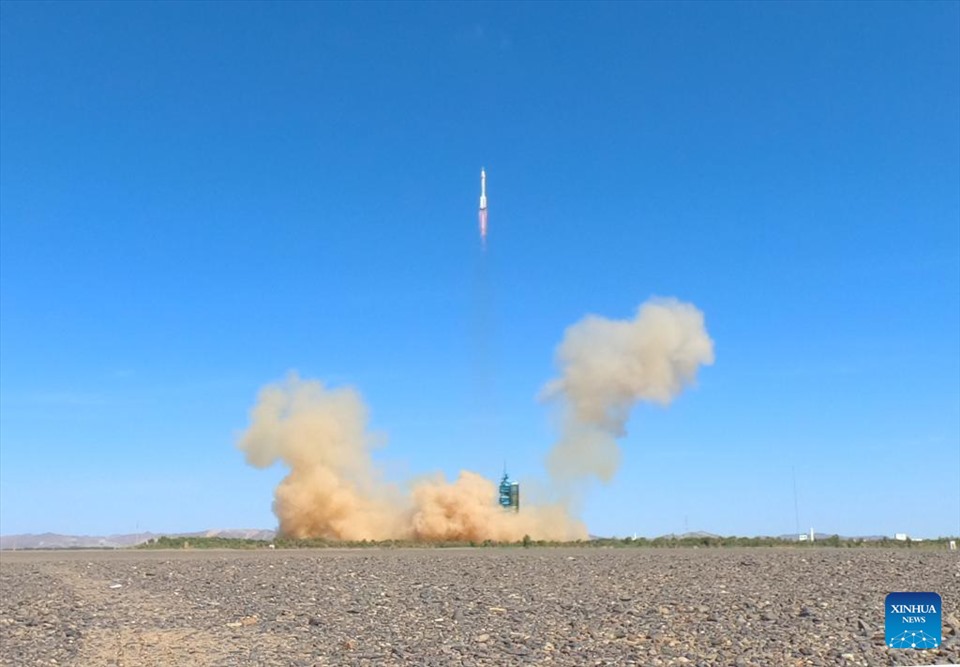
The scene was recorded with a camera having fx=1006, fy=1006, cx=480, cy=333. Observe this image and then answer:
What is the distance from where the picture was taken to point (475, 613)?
2089 cm

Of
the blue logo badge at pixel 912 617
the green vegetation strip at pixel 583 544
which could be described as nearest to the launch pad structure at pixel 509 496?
the green vegetation strip at pixel 583 544

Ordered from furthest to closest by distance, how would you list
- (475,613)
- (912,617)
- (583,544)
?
(583,544) < (475,613) < (912,617)

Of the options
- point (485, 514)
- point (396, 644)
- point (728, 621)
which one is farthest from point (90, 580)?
point (485, 514)

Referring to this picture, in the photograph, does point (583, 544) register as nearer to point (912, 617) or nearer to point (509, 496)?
Result: point (509, 496)

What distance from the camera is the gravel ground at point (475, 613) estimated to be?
1605 cm

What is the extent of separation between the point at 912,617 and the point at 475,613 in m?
13.2

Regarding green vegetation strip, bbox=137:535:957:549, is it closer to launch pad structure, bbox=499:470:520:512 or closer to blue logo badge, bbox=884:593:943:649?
launch pad structure, bbox=499:470:520:512

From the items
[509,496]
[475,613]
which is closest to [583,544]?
[509,496]

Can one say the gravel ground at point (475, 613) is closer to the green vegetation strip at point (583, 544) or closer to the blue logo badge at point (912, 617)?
the blue logo badge at point (912, 617)

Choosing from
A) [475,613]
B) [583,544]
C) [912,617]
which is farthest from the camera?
[583,544]

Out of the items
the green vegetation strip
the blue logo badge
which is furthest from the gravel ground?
the green vegetation strip

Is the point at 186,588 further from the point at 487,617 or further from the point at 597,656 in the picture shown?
the point at 597,656

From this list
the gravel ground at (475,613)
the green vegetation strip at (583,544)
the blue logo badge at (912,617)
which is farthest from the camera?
the green vegetation strip at (583,544)

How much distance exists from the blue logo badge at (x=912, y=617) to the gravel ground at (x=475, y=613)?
19.6ft
